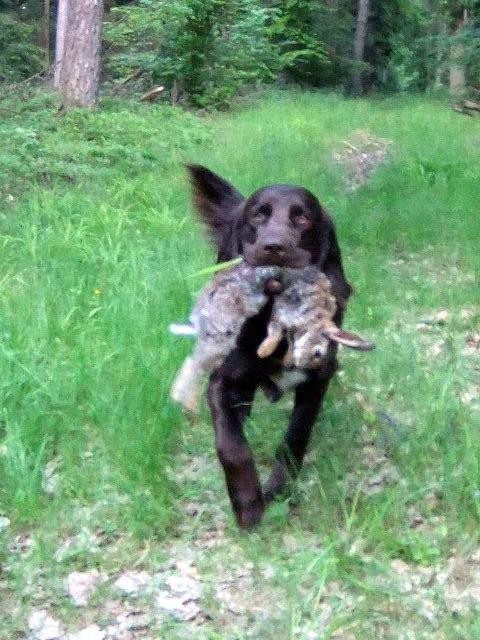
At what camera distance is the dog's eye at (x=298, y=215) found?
129 inches

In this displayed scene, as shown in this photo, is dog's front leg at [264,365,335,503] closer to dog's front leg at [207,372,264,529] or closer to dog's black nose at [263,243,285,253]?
dog's front leg at [207,372,264,529]

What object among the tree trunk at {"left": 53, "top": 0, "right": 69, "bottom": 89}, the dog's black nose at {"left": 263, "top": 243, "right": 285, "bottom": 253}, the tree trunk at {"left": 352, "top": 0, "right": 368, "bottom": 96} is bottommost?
the tree trunk at {"left": 352, "top": 0, "right": 368, "bottom": 96}

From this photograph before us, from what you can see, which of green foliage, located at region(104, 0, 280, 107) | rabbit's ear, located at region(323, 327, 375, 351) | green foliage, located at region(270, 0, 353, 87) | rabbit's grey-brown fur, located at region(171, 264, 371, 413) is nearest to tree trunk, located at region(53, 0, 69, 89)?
green foliage, located at region(104, 0, 280, 107)

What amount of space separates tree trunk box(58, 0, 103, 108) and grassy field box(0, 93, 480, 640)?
6155 millimetres

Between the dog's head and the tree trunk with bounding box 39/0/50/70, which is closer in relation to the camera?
the dog's head

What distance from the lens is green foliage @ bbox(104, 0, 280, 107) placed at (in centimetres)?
1561

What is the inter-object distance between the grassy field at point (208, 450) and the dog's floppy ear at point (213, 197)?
1.85ft

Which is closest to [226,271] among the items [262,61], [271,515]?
[271,515]

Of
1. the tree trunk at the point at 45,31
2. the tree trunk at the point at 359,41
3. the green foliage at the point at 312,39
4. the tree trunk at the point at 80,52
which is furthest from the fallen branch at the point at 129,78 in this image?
the tree trunk at the point at 359,41

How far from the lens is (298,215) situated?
330cm

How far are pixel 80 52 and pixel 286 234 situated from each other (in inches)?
404

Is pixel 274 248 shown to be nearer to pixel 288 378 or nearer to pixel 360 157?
pixel 288 378

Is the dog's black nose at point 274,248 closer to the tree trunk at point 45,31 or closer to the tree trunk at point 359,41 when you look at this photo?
the tree trunk at point 45,31

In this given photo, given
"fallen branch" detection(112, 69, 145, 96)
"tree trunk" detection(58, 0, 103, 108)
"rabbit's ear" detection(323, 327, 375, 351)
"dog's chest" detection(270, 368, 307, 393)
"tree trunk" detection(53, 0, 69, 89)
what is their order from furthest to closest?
1. "fallen branch" detection(112, 69, 145, 96)
2. "tree trunk" detection(53, 0, 69, 89)
3. "tree trunk" detection(58, 0, 103, 108)
4. "dog's chest" detection(270, 368, 307, 393)
5. "rabbit's ear" detection(323, 327, 375, 351)
